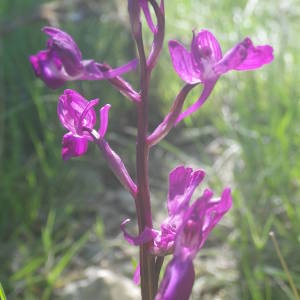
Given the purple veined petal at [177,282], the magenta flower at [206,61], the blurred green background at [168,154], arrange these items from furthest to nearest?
the blurred green background at [168,154] → the magenta flower at [206,61] → the purple veined petal at [177,282]

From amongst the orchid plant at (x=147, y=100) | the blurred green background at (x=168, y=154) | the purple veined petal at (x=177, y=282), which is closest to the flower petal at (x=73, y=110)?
the orchid plant at (x=147, y=100)

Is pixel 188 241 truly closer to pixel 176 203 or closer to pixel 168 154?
pixel 176 203

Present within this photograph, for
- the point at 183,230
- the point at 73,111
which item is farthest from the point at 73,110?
the point at 183,230

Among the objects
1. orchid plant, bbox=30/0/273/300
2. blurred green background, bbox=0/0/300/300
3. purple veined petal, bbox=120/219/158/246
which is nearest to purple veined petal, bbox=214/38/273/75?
orchid plant, bbox=30/0/273/300

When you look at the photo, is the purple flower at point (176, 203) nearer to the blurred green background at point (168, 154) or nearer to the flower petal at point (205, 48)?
the flower petal at point (205, 48)

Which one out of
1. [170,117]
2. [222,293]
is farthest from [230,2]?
[170,117]

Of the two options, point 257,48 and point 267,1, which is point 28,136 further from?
point 257,48
